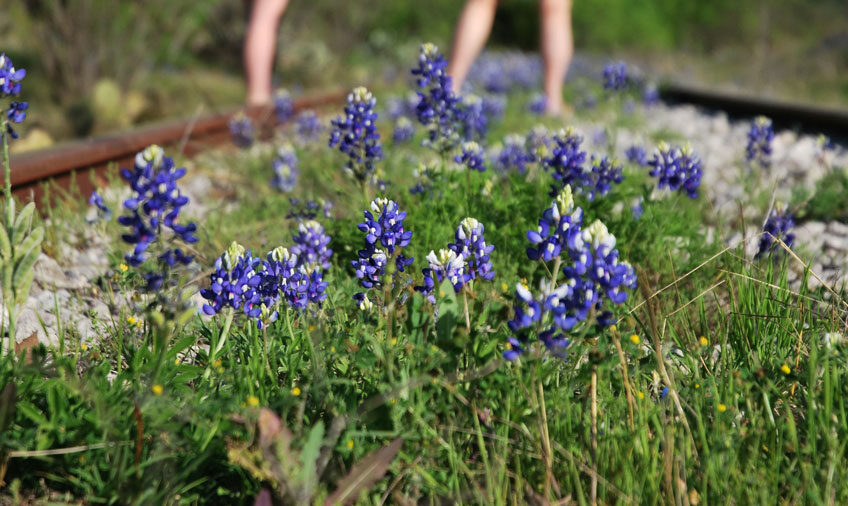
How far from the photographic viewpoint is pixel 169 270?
1786 mm

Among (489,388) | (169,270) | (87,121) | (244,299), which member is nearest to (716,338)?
(489,388)

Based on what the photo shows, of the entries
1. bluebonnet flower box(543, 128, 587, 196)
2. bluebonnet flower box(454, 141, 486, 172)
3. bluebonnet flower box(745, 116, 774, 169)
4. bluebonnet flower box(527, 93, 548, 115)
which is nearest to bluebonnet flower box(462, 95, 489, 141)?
bluebonnet flower box(454, 141, 486, 172)

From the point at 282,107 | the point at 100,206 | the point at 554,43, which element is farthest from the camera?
the point at 554,43

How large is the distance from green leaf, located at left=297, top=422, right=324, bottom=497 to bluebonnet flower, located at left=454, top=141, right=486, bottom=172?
5.41ft

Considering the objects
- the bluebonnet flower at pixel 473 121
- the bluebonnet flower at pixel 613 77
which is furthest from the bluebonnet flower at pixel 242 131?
the bluebonnet flower at pixel 613 77

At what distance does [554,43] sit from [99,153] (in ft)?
13.1

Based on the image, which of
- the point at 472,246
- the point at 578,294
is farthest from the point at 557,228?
the point at 472,246

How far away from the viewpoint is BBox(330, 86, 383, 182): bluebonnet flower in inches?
112

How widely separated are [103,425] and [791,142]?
5.46 meters

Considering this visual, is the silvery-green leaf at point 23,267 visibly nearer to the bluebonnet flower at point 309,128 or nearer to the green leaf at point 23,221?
the green leaf at point 23,221

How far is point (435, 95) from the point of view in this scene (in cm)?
304

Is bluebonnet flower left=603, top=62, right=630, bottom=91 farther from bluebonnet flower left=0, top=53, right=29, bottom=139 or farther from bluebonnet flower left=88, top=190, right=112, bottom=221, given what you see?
bluebonnet flower left=0, top=53, right=29, bottom=139

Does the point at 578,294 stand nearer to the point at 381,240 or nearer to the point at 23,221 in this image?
the point at 381,240

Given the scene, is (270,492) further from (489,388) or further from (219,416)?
(489,388)
